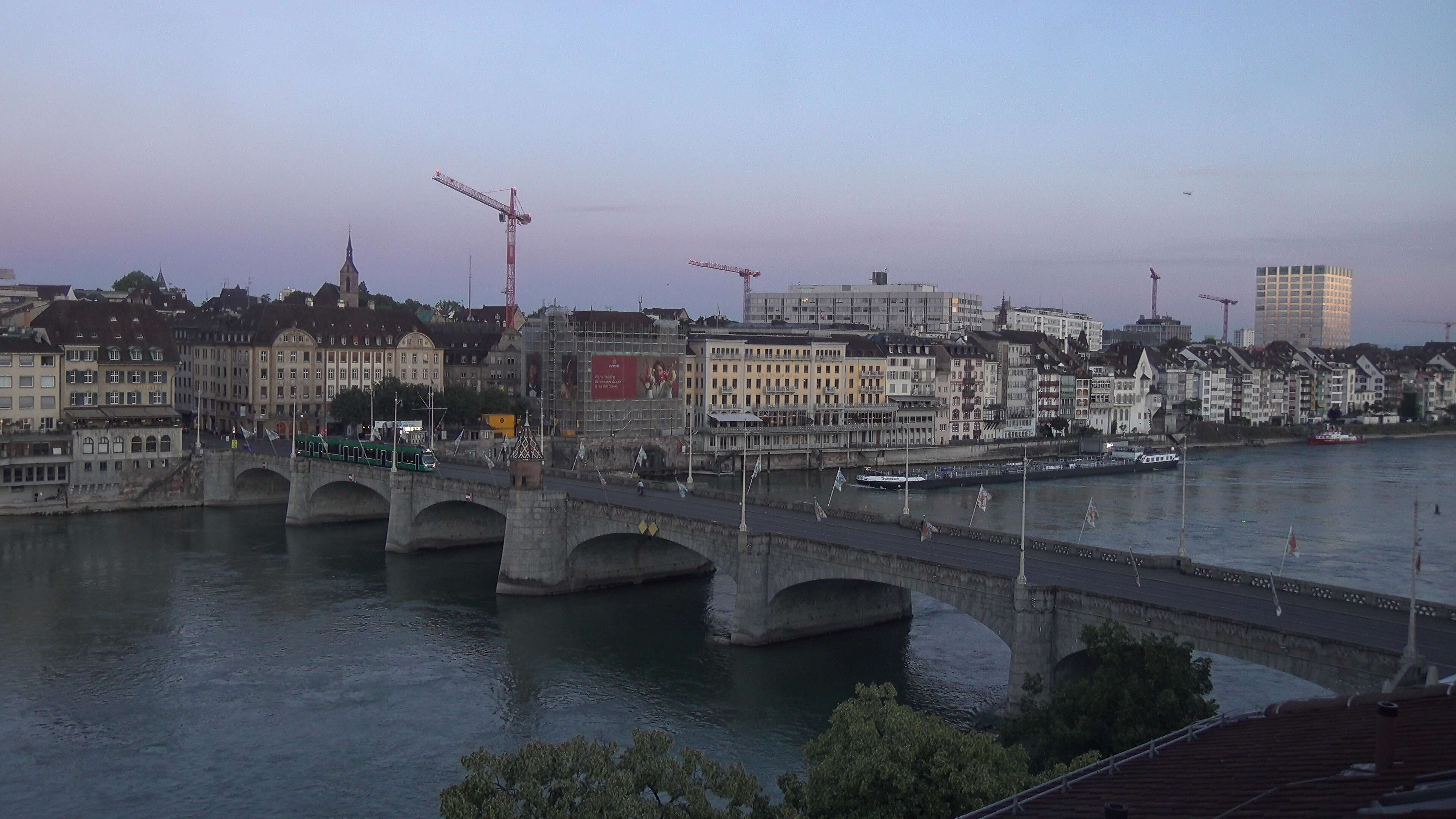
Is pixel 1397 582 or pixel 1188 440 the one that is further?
pixel 1188 440

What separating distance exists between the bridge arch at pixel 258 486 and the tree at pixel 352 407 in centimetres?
1637

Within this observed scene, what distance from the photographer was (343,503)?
234 ft

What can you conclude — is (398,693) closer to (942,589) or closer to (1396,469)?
(942,589)

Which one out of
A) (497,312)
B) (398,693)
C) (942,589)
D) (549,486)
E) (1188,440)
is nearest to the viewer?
(942,589)

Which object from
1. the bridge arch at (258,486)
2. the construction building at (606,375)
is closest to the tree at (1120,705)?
the bridge arch at (258,486)

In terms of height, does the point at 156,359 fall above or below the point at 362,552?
above

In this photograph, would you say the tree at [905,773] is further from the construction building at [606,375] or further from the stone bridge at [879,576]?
the construction building at [606,375]

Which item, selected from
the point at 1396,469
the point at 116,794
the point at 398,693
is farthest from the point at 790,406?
the point at 116,794

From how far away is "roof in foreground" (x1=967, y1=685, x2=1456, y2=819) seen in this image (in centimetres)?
1040

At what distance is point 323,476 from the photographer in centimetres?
6844

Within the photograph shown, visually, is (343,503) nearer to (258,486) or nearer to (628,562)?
(258,486)

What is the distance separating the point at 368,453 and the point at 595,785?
55.1 m

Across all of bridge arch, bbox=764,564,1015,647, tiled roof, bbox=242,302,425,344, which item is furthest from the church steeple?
bridge arch, bbox=764,564,1015,647

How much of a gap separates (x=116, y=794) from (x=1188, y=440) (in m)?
136
